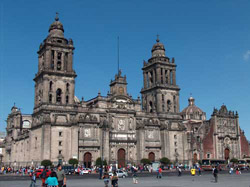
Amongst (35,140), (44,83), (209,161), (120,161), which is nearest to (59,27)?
(44,83)

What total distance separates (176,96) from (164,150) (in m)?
13.6

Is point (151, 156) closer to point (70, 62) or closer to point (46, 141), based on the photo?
point (46, 141)

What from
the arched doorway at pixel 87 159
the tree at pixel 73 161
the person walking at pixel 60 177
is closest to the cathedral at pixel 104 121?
the arched doorway at pixel 87 159

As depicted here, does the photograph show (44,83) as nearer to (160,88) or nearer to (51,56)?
(51,56)

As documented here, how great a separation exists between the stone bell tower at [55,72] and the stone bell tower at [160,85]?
2059 cm

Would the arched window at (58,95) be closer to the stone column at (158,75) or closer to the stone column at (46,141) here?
the stone column at (46,141)

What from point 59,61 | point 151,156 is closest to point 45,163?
point 59,61

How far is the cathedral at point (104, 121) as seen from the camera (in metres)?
68.0

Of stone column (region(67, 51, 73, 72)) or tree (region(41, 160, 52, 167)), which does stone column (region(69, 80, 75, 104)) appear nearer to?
stone column (region(67, 51, 73, 72))

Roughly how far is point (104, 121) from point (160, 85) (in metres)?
17.8

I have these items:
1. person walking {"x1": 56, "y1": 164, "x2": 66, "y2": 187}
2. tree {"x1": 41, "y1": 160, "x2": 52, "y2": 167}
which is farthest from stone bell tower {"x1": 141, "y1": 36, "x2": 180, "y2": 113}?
person walking {"x1": 56, "y1": 164, "x2": 66, "y2": 187}

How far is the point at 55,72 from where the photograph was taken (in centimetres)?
7038

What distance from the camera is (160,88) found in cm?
8156

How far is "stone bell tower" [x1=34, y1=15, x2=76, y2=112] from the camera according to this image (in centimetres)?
6956
